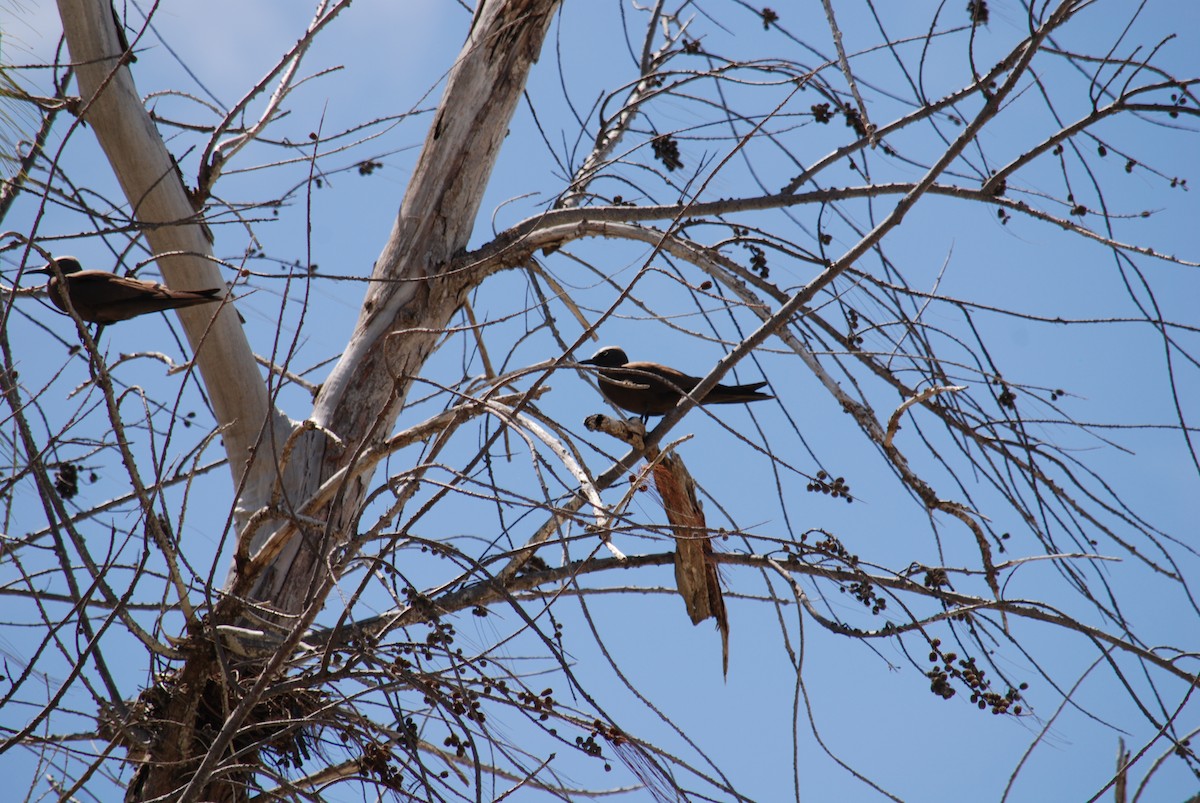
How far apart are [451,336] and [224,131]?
115 cm

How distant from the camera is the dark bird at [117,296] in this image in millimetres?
3723

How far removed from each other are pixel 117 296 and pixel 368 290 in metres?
1.08

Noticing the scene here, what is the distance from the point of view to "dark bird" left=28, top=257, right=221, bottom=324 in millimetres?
3723

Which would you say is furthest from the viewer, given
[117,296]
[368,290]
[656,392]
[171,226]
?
[656,392]

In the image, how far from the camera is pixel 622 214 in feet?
11.9

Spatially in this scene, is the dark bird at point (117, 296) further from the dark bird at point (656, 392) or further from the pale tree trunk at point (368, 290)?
the dark bird at point (656, 392)

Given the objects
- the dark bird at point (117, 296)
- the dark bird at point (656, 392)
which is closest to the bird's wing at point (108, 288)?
the dark bird at point (117, 296)

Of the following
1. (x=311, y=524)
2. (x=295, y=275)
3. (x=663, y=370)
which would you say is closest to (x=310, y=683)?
(x=311, y=524)

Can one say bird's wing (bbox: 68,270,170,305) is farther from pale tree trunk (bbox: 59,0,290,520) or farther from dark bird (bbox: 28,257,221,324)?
pale tree trunk (bbox: 59,0,290,520)

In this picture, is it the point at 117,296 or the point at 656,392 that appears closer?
the point at 117,296

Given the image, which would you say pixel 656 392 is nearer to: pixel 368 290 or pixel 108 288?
pixel 368 290

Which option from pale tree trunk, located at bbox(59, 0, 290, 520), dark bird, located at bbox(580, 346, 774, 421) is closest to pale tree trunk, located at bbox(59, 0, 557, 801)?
pale tree trunk, located at bbox(59, 0, 290, 520)

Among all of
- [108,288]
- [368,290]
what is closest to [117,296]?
Answer: [108,288]

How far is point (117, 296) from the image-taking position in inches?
162
